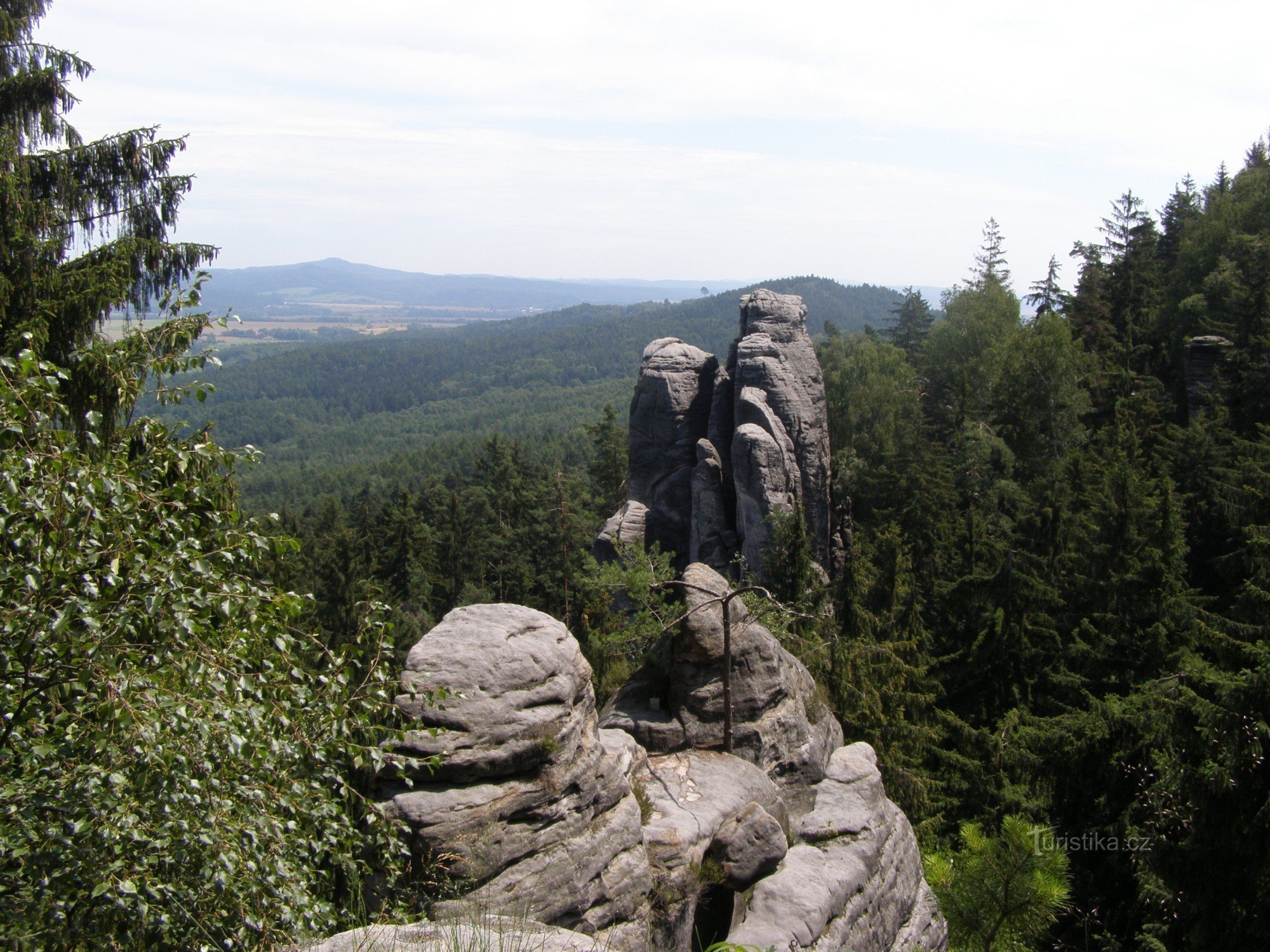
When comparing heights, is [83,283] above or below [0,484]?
above

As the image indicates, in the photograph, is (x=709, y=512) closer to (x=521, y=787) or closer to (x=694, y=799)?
(x=694, y=799)

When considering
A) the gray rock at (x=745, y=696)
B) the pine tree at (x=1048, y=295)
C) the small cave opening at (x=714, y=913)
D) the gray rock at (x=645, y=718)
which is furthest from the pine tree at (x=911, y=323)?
the small cave opening at (x=714, y=913)

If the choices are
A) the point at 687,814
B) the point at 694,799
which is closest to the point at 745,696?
the point at 694,799

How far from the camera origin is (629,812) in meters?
8.75

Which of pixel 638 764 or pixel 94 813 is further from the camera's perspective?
pixel 638 764

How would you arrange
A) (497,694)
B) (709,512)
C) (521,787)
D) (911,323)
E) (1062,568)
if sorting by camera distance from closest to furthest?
(521,787)
(497,694)
(1062,568)
(709,512)
(911,323)

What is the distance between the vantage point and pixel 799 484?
3075cm

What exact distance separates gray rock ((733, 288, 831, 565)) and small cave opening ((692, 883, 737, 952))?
67.8ft

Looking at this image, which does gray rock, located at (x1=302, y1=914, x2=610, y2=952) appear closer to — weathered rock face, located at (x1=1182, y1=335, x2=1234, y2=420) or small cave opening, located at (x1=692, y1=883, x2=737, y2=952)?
small cave opening, located at (x1=692, y1=883, x2=737, y2=952)

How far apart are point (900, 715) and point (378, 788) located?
52.2 feet

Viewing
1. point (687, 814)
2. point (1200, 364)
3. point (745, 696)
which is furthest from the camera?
point (1200, 364)

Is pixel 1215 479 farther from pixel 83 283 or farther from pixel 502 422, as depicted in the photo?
pixel 502 422

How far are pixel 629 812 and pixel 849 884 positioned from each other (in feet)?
12.0

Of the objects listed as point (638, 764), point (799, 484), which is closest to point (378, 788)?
point (638, 764)
